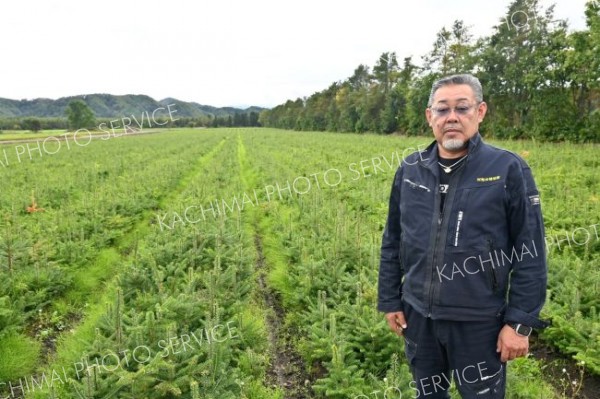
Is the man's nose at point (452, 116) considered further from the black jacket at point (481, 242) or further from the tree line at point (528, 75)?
the tree line at point (528, 75)

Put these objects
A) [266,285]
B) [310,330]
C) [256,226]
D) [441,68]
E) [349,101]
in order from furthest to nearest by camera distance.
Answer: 1. [349,101]
2. [441,68]
3. [256,226]
4. [266,285]
5. [310,330]

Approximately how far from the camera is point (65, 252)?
302 inches

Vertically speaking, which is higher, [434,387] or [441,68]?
[441,68]

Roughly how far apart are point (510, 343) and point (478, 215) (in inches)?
34.9

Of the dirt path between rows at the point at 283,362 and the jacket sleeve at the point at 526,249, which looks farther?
the dirt path between rows at the point at 283,362

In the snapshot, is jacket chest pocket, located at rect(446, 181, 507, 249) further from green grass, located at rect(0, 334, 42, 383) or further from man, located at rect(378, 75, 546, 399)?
green grass, located at rect(0, 334, 42, 383)

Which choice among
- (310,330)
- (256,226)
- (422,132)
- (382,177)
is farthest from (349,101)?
(310,330)

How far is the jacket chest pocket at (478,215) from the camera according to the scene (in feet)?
8.66

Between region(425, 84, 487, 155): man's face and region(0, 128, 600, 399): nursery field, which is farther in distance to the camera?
region(0, 128, 600, 399): nursery field

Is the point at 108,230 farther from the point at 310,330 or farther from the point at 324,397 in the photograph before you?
the point at 324,397

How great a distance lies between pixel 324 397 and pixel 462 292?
2485 millimetres

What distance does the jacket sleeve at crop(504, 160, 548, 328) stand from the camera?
8.54 ft

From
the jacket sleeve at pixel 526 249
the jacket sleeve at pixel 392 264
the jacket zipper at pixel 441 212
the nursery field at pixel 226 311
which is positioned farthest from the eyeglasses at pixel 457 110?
the nursery field at pixel 226 311

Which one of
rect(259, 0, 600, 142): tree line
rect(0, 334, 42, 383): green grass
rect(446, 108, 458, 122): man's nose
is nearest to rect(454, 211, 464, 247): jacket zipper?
rect(446, 108, 458, 122): man's nose
